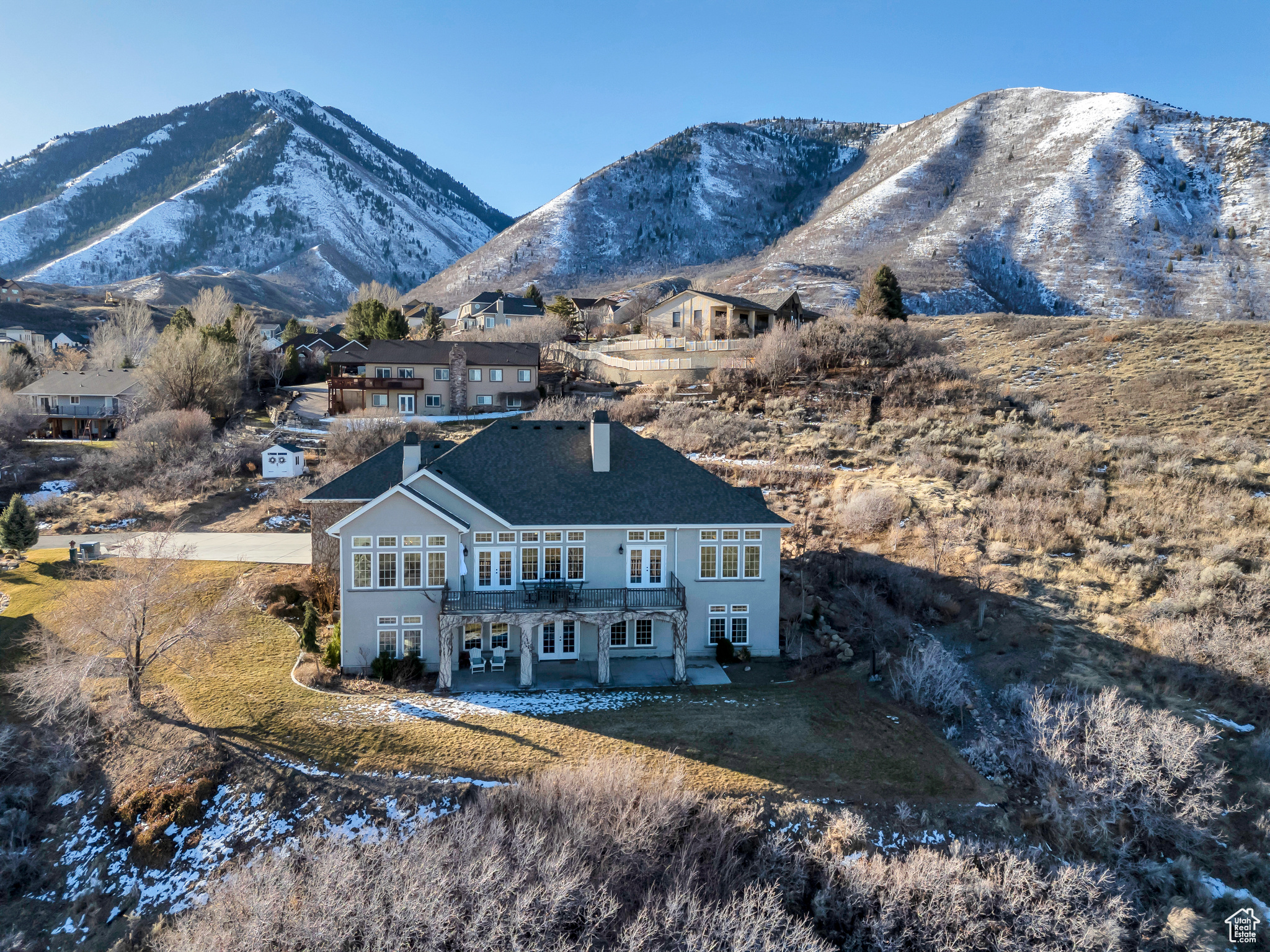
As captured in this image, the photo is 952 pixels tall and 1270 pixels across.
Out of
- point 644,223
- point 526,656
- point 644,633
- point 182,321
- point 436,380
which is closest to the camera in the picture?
point 526,656

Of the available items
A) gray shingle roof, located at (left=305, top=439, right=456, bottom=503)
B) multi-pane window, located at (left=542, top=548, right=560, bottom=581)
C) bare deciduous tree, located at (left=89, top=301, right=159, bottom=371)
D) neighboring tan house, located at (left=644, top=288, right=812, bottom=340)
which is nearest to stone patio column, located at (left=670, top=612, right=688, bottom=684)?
multi-pane window, located at (left=542, top=548, right=560, bottom=581)

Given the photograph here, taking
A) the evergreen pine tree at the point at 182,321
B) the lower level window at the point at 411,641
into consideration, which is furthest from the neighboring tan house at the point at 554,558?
the evergreen pine tree at the point at 182,321

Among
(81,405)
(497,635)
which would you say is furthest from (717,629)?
(81,405)

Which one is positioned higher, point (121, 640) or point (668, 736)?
point (121, 640)

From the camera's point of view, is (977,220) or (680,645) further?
(977,220)

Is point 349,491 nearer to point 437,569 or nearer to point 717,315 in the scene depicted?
point 437,569

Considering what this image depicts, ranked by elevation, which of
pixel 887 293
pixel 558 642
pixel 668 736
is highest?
pixel 887 293

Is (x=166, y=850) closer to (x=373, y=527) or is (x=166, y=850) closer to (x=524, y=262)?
(x=373, y=527)

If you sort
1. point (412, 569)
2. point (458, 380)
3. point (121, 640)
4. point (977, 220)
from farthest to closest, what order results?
1. point (977, 220)
2. point (458, 380)
3. point (412, 569)
4. point (121, 640)

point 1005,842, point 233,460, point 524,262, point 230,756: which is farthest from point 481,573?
point 524,262
